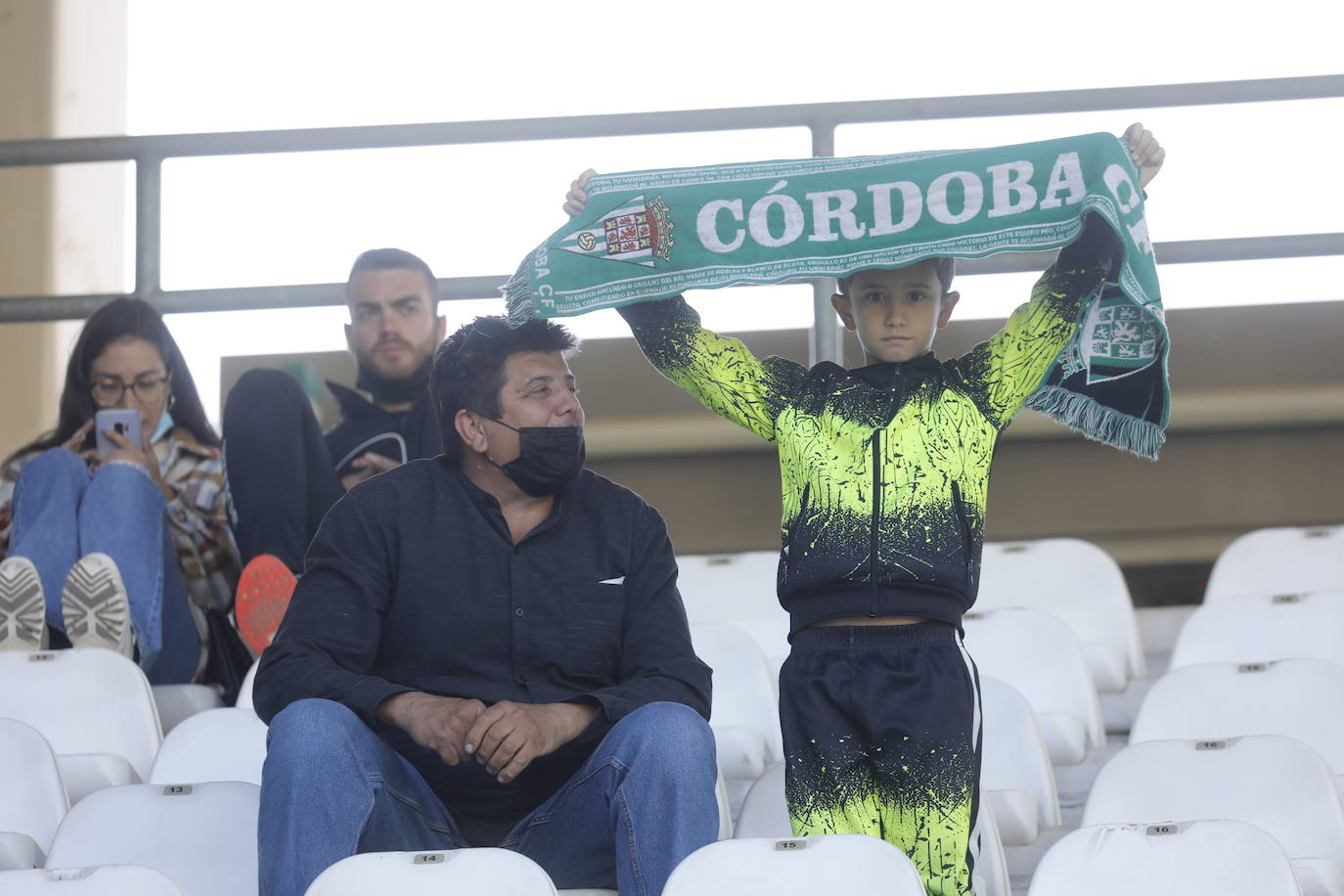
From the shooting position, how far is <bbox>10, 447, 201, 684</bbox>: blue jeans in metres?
3.17

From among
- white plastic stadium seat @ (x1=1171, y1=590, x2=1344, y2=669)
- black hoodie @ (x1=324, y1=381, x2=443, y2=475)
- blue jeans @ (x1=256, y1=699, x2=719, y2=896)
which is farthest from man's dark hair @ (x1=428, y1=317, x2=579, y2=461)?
white plastic stadium seat @ (x1=1171, y1=590, x2=1344, y2=669)

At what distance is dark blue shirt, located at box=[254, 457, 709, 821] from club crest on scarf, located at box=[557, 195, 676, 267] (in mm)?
A: 378

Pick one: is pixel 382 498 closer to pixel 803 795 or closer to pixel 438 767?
pixel 438 767

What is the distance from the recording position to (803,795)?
2.15 m

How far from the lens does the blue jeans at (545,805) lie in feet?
6.59

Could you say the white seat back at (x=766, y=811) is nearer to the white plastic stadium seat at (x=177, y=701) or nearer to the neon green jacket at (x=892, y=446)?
the neon green jacket at (x=892, y=446)

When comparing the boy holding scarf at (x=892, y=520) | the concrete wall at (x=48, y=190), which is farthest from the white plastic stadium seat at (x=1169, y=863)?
the concrete wall at (x=48, y=190)

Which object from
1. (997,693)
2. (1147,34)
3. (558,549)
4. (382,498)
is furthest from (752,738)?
(1147,34)

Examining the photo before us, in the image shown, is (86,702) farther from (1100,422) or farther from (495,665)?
(1100,422)

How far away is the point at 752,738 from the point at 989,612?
58cm

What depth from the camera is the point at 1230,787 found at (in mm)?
2412

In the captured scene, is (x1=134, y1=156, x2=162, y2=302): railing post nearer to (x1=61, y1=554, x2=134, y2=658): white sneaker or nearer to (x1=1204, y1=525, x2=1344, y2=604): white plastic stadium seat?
(x1=61, y1=554, x2=134, y2=658): white sneaker

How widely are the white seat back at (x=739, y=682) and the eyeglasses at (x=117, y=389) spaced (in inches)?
51.0

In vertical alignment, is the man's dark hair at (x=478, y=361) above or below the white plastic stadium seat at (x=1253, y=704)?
above
